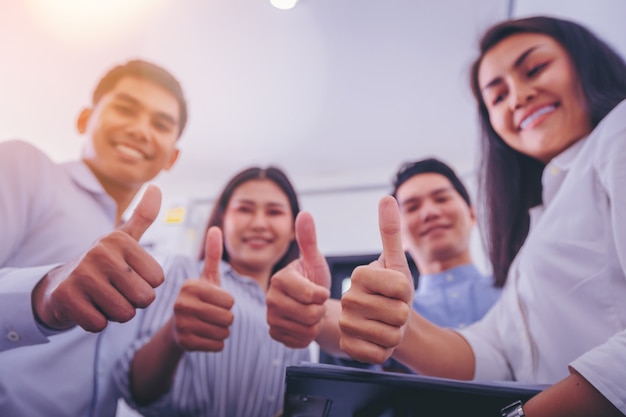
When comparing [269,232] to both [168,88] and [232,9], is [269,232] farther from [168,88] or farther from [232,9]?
[232,9]

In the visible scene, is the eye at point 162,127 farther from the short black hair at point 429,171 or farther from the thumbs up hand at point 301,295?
the short black hair at point 429,171

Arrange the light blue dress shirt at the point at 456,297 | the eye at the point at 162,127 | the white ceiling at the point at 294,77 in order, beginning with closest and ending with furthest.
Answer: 1. the eye at the point at 162,127
2. the white ceiling at the point at 294,77
3. the light blue dress shirt at the point at 456,297

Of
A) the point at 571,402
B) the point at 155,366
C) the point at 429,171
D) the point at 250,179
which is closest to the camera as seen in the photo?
the point at 571,402

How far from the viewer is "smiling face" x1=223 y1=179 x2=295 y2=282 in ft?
3.55

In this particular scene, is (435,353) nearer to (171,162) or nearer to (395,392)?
(395,392)

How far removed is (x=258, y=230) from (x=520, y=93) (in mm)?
735

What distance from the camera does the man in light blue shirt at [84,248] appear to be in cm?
41

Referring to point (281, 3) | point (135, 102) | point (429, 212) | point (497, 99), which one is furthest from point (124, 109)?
point (429, 212)

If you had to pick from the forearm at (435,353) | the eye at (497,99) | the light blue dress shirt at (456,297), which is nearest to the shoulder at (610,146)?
the eye at (497,99)

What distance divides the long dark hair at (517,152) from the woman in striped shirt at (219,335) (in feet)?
1.69

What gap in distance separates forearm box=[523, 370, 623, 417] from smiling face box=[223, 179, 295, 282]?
755 millimetres

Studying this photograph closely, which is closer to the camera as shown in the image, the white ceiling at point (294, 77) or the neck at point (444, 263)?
the white ceiling at point (294, 77)

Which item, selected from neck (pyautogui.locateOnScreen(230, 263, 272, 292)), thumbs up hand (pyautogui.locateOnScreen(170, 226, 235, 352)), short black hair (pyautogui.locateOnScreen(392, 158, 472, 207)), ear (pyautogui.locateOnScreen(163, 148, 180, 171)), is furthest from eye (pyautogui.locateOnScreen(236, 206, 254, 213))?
short black hair (pyautogui.locateOnScreen(392, 158, 472, 207))

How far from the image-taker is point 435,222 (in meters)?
1.33
